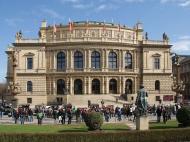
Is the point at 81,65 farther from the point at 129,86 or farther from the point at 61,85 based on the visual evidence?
the point at 129,86

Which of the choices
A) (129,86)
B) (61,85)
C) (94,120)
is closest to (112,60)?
(129,86)

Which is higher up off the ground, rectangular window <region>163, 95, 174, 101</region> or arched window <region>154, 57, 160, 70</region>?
arched window <region>154, 57, 160, 70</region>

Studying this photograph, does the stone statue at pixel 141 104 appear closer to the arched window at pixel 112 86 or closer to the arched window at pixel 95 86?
the arched window at pixel 95 86

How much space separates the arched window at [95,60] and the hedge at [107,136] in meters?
65.5

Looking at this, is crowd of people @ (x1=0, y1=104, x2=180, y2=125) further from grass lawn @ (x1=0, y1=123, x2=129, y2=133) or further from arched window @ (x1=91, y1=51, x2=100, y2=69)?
arched window @ (x1=91, y1=51, x2=100, y2=69)

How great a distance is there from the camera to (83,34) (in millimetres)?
96688

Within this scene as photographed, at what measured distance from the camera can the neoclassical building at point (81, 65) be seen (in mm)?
96250

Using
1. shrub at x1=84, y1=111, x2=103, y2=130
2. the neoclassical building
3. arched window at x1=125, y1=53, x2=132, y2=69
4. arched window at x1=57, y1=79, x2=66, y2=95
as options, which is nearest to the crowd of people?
shrub at x1=84, y1=111, x2=103, y2=130

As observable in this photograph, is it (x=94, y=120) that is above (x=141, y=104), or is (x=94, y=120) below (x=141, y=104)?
below

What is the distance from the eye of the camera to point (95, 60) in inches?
3829

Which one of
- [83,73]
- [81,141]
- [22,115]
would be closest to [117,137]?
[81,141]

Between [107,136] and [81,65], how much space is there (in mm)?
67160

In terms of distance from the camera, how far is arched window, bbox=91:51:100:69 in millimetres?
97062

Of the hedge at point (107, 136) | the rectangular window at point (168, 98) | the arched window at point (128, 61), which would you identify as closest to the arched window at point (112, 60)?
the arched window at point (128, 61)
